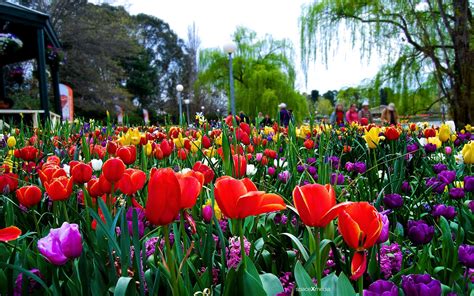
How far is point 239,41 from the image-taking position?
919 inches

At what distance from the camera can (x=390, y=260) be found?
926 millimetres

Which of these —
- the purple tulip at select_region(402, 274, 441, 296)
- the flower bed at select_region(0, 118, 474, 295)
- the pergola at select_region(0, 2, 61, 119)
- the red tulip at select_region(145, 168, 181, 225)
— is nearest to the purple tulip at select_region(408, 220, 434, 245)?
the flower bed at select_region(0, 118, 474, 295)

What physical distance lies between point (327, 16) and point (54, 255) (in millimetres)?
8573

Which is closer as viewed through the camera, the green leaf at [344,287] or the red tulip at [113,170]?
the green leaf at [344,287]

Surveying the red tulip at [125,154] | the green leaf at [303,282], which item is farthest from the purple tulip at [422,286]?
the red tulip at [125,154]

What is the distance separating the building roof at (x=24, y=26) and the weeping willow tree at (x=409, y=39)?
200 inches

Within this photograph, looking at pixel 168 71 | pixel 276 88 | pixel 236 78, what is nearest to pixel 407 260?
pixel 276 88

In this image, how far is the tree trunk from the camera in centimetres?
761

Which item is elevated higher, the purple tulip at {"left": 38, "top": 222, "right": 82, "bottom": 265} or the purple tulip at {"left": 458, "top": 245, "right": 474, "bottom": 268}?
the purple tulip at {"left": 38, "top": 222, "right": 82, "bottom": 265}

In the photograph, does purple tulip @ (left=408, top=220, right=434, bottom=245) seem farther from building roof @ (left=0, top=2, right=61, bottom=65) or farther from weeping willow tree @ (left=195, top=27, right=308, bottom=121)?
weeping willow tree @ (left=195, top=27, right=308, bottom=121)

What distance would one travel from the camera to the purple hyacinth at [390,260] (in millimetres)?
882

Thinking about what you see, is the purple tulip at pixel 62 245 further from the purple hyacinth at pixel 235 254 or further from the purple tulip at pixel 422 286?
the purple tulip at pixel 422 286

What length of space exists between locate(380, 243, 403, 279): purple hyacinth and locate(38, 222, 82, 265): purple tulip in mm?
577

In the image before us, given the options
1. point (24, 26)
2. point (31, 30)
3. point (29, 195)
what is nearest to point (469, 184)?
point (29, 195)
